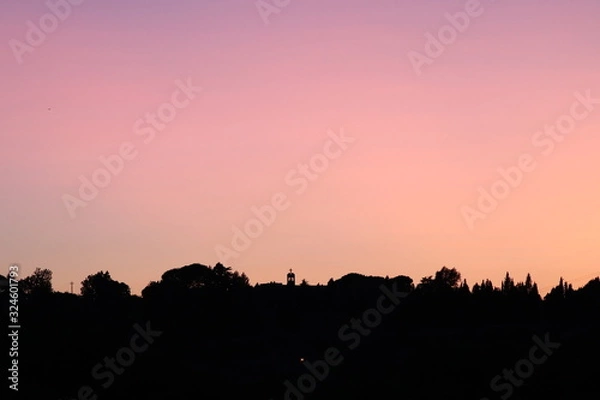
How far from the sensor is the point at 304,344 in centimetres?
11006

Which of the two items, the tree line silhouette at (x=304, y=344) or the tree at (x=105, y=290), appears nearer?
the tree line silhouette at (x=304, y=344)

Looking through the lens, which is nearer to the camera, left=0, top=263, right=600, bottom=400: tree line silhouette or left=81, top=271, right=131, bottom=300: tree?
left=0, top=263, right=600, bottom=400: tree line silhouette

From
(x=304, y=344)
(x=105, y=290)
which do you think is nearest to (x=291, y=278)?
(x=105, y=290)

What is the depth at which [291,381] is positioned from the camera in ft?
276

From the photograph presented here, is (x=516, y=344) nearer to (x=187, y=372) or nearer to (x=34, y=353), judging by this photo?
(x=187, y=372)

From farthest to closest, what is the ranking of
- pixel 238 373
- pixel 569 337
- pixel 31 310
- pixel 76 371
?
pixel 31 310 < pixel 569 337 < pixel 238 373 < pixel 76 371

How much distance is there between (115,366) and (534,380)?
32.6 meters

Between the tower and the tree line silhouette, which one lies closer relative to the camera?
the tree line silhouette

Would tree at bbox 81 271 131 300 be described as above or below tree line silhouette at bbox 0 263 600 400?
above

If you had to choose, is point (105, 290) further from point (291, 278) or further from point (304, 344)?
point (304, 344)

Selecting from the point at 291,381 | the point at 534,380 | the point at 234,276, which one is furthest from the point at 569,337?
the point at 234,276

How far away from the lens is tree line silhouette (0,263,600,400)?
254ft

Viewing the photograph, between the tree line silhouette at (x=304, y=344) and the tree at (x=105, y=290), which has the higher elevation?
the tree at (x=105, y=290)

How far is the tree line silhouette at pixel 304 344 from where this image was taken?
7756cm
